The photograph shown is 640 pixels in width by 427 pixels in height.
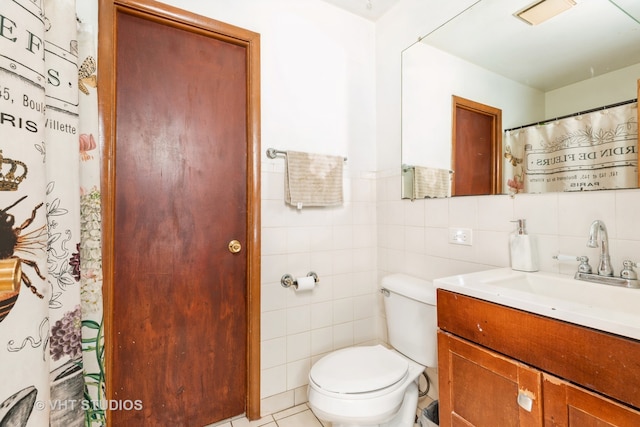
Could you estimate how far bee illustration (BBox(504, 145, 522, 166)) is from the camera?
1.20 m

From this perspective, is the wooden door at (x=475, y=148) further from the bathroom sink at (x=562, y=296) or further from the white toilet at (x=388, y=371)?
the white toilet at (x=388, y=371)

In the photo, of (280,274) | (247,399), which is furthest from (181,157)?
(247,399)

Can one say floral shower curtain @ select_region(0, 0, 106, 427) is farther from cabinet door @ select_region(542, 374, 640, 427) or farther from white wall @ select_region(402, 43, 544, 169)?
white wall @ select_region(402, 43, 544, 169)

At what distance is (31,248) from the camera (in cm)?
76

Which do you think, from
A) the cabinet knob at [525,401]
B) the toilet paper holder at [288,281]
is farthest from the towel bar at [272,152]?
the cabinet knob at [525,401]

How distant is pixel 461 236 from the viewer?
54.4 inches

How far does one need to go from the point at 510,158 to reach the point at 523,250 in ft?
1.31

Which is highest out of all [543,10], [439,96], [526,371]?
[543,10]

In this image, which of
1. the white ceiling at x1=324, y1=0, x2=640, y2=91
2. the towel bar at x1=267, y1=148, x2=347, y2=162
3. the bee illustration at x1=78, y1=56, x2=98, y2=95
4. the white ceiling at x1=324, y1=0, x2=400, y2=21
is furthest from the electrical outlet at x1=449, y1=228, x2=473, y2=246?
the bee illustration at x1=78, y1=56, x2=98, y2=95

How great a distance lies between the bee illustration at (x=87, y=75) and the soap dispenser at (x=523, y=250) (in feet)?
5.74

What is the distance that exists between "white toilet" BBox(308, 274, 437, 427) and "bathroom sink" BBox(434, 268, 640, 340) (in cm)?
31

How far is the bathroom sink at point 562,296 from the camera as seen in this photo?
2.13 ft

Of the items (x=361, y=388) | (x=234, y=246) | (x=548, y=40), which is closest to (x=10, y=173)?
(x=234, y=246)

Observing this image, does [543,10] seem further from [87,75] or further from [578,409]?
[87,75]
